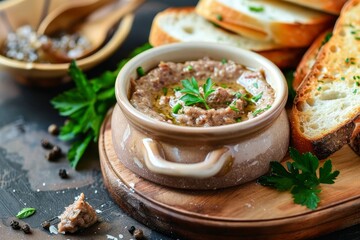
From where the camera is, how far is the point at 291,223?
2.86m

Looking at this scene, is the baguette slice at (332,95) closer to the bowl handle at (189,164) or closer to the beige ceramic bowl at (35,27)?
the bowl handle at (189,164)

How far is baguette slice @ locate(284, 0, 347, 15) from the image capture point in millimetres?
3926

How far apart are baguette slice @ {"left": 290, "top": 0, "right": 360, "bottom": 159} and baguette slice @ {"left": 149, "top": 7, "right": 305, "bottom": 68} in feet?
1.20

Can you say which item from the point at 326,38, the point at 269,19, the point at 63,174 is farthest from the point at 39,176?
the point at 326,38

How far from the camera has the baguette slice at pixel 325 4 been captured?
3926mm

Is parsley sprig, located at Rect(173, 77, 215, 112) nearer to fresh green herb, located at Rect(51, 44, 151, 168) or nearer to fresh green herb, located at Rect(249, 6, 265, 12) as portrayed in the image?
fresh green herb, located at Rect(51, 44, 151, 168)

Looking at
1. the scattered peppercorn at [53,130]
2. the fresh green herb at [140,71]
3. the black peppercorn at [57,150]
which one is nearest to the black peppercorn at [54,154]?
the black peppercorn at [57,150]

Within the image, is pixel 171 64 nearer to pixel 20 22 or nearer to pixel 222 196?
pixel 222 196

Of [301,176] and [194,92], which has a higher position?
[194,92]

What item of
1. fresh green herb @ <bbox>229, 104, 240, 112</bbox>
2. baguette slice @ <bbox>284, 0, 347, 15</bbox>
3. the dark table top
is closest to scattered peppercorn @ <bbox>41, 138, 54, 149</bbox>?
the dark table top

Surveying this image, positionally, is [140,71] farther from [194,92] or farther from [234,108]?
[234,108]

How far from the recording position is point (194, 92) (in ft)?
10.4

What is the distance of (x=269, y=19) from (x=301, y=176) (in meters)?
1.27

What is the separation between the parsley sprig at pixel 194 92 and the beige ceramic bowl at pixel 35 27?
1.22 metres
